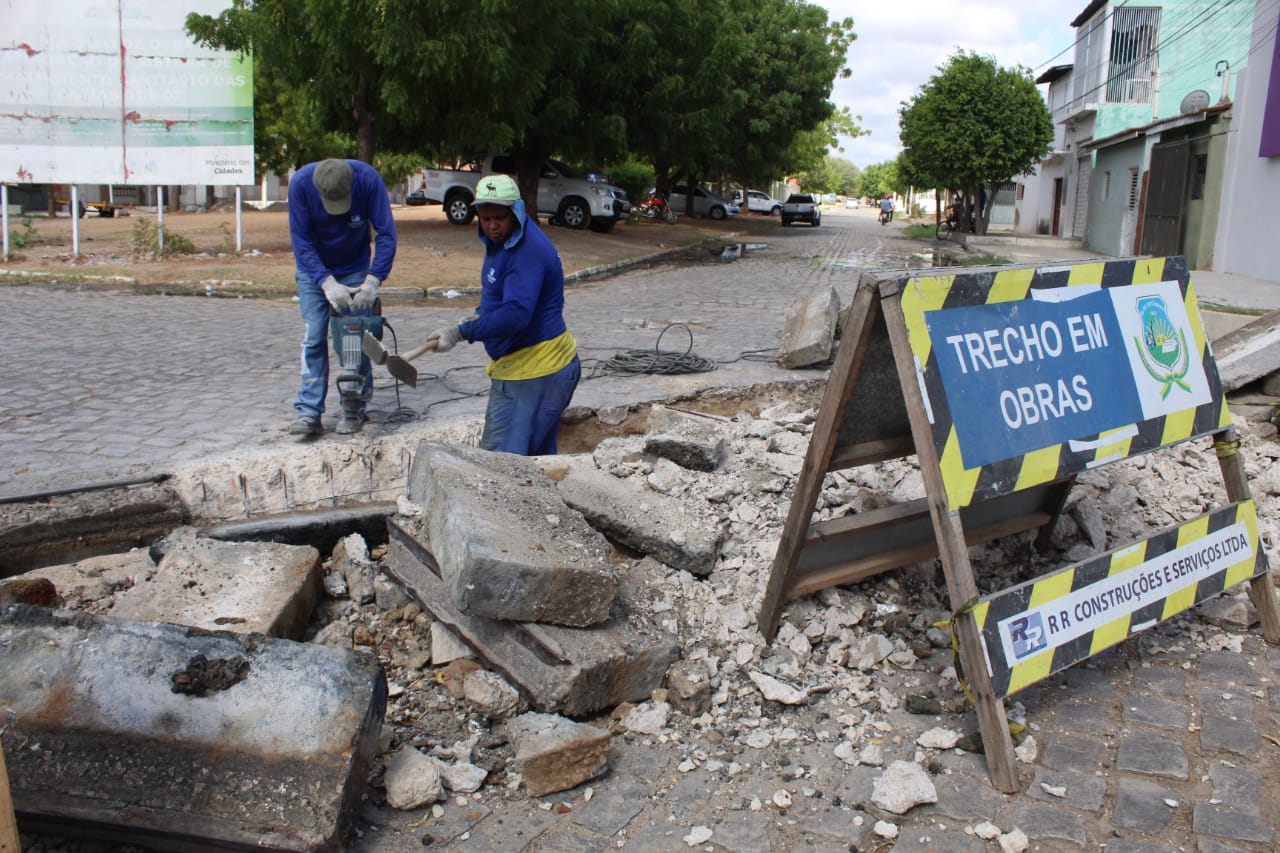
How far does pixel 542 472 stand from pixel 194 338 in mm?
5988

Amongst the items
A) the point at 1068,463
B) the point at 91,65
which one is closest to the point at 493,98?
the point at 91,65

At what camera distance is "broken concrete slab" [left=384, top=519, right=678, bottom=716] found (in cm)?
319

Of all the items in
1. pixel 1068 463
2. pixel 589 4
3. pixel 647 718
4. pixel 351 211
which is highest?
pixel 589 4

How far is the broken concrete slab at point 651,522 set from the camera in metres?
3.93

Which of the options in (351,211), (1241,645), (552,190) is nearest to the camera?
(1241,645)

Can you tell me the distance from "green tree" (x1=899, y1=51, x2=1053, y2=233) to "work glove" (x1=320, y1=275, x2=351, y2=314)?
27764 mm

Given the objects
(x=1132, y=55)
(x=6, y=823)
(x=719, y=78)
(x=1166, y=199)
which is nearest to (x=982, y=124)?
(x=1132, y=55)

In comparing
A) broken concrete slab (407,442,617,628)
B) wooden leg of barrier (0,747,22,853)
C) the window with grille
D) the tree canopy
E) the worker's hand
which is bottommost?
wooden leg of barrier (0,747,22,853)

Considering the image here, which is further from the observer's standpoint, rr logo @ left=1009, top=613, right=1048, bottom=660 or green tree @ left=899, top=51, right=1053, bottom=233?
green tree @ left=899, top=51, right=1053, bottom=233

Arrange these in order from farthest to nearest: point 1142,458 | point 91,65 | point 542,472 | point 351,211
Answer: point 91,65 < point 351,211 < point 1142,458 < point 542,472

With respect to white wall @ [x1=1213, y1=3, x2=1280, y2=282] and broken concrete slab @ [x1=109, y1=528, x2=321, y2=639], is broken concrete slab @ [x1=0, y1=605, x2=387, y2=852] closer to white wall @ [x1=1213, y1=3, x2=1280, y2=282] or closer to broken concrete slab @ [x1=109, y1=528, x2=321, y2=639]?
broken concrete slab @ [x1=109, y1=528, x2=321, y2=639]

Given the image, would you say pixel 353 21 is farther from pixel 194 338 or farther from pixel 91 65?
pixel 194 338

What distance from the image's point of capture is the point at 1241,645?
3881mm

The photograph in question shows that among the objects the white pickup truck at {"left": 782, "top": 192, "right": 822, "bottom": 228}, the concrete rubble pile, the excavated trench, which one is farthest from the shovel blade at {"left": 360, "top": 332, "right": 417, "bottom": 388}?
the white pickup truck at {"left": 782, "top": 192, "right": 822, "bottom": 228}
